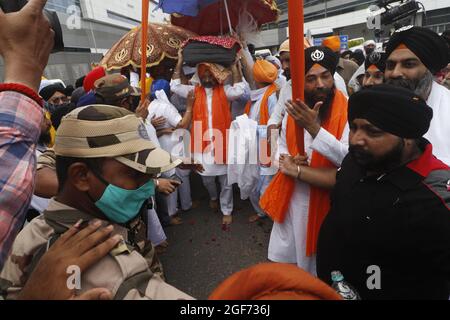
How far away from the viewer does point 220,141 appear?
3.97m

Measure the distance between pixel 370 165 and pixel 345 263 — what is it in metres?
0.57

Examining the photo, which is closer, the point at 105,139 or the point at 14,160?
the point at 14,160

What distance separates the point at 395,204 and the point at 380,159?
23cm

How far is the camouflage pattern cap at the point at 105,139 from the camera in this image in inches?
45.4

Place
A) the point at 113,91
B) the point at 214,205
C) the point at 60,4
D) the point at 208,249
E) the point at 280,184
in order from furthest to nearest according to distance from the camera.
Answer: the point at 60,4 → the point at 214,205 → the point at 208,249 → the point at 113,91 → the point at 280,184

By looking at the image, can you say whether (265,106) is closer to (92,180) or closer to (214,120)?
(214,120)

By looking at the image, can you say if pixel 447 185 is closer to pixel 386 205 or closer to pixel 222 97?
pixel 386 205

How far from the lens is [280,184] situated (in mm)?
2354

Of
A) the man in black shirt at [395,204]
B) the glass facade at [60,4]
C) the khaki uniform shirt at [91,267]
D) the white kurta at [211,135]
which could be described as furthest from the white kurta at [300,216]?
the glass facade at [60,4]

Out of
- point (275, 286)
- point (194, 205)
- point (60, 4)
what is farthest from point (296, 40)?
point (60, 4)

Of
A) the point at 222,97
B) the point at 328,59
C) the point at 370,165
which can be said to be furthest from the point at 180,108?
the point at 370,165

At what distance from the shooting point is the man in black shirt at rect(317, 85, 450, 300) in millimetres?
1359

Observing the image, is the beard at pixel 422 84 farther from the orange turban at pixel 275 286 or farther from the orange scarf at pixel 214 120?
the orange scarf at pixel 214 120

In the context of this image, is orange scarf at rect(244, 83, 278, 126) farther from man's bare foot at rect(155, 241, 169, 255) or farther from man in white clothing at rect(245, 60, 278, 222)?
man's bare foot at rect(155, 241, 169, 255)
